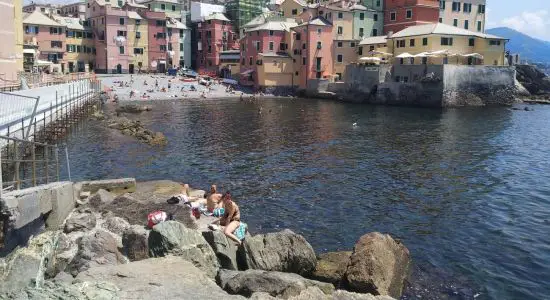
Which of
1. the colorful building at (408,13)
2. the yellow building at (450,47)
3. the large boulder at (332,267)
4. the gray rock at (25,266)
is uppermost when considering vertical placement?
the colorful building at (408,13)

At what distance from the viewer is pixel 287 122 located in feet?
187

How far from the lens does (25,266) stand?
10906 mm

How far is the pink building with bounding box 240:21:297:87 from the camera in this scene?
9650 cm

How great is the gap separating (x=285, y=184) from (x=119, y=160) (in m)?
12.7

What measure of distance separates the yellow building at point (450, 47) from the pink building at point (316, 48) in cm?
1515

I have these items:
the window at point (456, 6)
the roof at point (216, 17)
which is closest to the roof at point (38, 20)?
the roof at point (216, 17)

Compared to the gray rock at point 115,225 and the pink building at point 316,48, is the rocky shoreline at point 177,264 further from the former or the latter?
the pink building at point 316,48

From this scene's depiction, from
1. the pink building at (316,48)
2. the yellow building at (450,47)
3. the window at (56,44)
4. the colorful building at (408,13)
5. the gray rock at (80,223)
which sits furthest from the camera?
the window at (56,44)

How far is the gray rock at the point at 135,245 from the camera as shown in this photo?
13359 mm

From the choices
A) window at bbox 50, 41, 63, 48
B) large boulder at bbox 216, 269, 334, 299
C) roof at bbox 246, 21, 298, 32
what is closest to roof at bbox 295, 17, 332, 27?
roof at bbox 246, 21, 298, 32

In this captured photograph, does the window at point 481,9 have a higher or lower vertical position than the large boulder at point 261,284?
higher

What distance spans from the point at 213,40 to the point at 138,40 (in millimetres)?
16939

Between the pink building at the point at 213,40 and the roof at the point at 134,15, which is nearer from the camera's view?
the roof at the point at 134,15

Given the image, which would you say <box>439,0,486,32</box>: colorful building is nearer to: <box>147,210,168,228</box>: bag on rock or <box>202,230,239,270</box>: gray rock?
<box>147,210,168,228</box>: bag on rock
